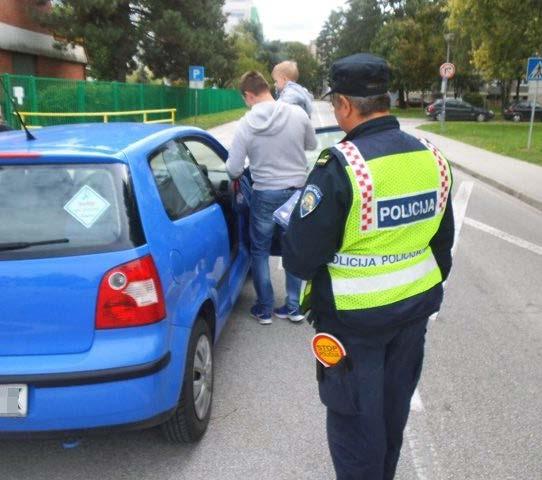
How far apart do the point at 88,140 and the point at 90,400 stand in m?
1.32

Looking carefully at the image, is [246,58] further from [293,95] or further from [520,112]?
[293,95]


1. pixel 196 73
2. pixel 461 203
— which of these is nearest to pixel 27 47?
pixel 196 73

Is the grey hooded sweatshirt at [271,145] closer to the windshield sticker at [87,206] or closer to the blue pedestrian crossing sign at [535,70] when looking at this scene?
the windshield sticker at [87,206]

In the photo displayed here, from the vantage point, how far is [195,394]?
3123 mm

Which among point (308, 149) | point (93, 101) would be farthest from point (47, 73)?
point (308, 149)

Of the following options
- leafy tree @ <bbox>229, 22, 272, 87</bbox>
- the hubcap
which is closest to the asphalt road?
the hubcap

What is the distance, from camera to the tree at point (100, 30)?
82.8 feet

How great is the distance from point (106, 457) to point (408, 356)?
1.67 metres

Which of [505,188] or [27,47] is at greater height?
[27,47]

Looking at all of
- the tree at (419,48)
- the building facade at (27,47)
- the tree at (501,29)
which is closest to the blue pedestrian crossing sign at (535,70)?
the tree at (501,29)

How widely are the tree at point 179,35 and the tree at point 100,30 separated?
0.86 m

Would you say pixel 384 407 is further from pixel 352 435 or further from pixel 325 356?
pixel 325 356

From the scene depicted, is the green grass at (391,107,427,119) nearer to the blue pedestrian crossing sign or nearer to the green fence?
the green fence

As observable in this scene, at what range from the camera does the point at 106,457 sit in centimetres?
303
